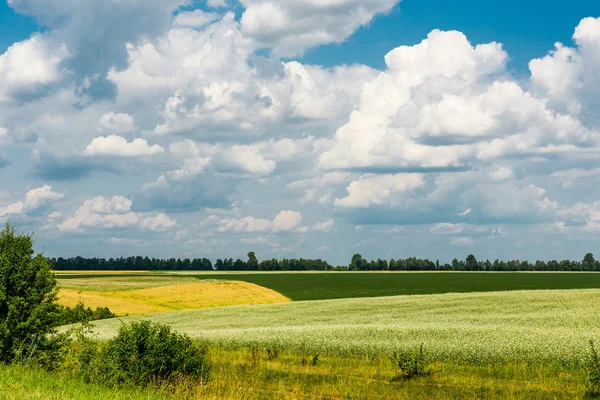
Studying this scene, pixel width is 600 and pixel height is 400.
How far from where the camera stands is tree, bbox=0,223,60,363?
1938 centimetres

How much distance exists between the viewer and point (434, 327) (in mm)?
30734

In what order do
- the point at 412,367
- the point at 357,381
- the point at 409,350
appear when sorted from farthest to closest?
the point at 409,350
the point at 412,367
the point at 357,381

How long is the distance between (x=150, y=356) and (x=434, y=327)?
17895 millimetres

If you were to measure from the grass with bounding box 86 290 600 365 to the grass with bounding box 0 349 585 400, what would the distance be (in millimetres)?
1725

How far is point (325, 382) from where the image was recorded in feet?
63.3

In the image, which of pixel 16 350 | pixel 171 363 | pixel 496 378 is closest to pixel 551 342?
pixel 496 378

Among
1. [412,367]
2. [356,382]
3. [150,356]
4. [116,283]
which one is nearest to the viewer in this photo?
[150,356]

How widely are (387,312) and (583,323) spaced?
16189 mm

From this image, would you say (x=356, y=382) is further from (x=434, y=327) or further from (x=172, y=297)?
(x=172, y=297)

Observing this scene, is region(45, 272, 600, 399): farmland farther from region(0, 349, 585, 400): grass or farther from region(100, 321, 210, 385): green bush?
region(100, 321, 210, 385): green bush

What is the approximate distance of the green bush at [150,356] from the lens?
17.7m

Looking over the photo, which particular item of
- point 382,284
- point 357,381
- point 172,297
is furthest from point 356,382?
point 382,284

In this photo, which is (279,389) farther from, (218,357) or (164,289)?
(164,289)

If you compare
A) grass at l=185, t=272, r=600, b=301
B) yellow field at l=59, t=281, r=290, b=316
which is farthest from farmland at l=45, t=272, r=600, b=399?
grass at l=185, t=272, r=600, b=301
